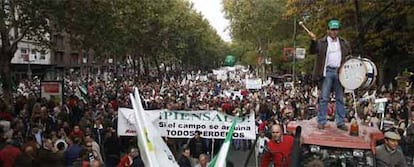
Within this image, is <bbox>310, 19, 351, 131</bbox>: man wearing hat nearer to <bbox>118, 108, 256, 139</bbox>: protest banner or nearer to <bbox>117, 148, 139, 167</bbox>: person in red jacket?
<bbox>117, 148, 139, 167</bbox>: person in red jacket

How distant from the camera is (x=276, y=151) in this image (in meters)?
8.95

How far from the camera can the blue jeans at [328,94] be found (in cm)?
937

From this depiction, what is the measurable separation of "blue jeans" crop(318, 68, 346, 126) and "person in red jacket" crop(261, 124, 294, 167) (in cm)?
74

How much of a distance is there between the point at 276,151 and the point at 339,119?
52.8 inches

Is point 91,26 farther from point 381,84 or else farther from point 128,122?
point 381,84

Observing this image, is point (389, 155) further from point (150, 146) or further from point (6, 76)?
point (6, 76)

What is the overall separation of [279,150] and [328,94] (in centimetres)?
126

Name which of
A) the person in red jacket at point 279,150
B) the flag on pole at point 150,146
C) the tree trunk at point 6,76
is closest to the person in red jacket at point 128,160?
the person in red jacket at point 279,150

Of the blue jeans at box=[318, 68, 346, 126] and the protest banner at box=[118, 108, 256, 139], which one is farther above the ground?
the blue jeans at box=[318, 68, 346, 126]

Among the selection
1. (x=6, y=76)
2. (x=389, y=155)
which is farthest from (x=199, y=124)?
(x=6, y=76)

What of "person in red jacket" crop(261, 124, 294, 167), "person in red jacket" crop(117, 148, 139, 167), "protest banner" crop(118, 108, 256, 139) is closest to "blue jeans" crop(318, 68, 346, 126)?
"person in red jacket" crop(261, 124, 294, 167)

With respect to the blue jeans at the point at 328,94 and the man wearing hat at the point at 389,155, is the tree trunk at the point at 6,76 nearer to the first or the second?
the blue jeans at the point at 328,94

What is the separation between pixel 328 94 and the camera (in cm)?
951

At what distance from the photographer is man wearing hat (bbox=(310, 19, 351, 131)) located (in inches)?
354
